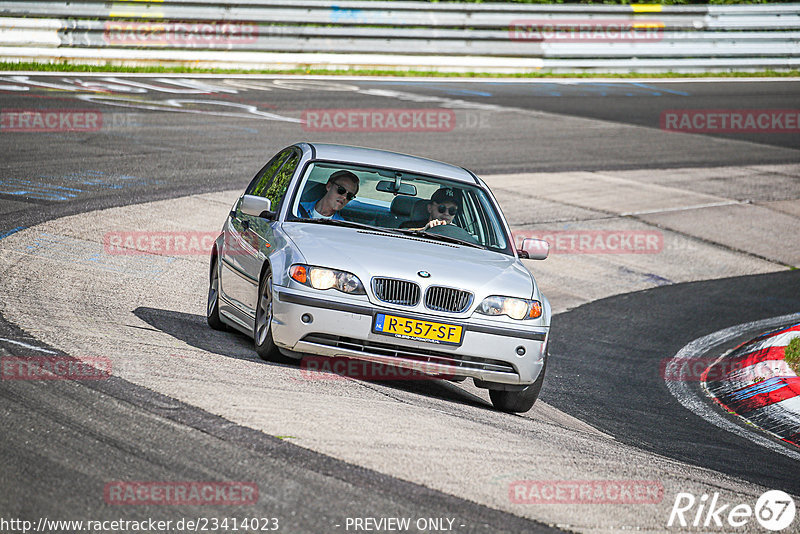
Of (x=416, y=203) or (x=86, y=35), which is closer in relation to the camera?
(x=416, y=203)

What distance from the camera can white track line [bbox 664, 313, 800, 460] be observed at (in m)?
8.20

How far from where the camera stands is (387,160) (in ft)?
27.5

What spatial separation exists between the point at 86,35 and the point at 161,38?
1.69 m

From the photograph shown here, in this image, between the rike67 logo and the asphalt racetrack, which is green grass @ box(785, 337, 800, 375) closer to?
the asphalt racetrack

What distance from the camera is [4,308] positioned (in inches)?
299

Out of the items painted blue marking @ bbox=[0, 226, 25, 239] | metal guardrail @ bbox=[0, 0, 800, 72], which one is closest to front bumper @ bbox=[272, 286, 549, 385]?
painted blue marking @ bbox=[0, 226, 25, 239]

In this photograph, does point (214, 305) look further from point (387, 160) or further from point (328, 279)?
point (328, 279)

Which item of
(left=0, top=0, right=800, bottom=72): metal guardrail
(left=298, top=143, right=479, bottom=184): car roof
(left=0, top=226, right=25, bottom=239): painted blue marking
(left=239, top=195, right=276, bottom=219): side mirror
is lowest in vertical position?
(left=0, top=226, right=25, bottom=239): painted blue marking

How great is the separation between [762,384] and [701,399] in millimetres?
617

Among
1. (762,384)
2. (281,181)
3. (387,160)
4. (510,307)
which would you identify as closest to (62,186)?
(281,181)

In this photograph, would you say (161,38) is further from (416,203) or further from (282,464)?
(282,464)

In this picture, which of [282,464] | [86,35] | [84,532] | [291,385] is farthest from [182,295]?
[86,35]

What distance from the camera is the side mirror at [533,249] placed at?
26.4ft

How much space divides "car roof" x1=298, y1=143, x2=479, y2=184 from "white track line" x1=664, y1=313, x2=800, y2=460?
104 inches
